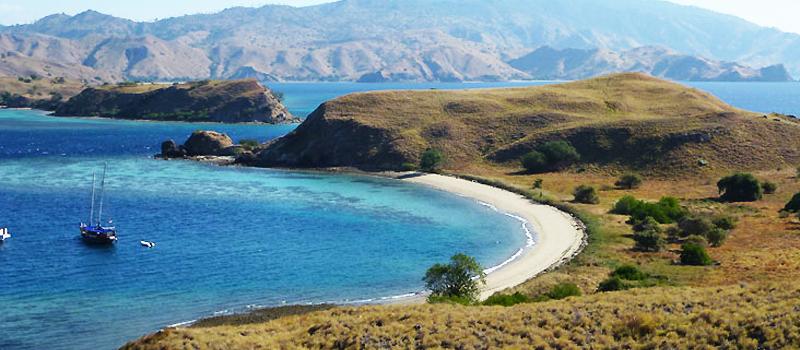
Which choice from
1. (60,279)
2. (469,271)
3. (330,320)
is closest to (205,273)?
(60,279)

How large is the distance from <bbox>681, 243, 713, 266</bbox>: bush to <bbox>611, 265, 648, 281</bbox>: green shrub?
638cm

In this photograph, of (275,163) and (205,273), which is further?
(275,163)

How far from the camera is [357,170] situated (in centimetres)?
Result: 13100

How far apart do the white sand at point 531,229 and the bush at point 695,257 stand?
9492mm

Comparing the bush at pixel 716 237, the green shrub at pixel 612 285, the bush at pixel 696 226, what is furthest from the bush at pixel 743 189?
the green shrub at pixel 612 285

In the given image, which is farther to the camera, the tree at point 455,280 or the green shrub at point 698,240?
the green shrub at point 698,240

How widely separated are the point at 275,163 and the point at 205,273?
7693cm

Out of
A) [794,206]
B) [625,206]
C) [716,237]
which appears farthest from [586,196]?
[716,237]

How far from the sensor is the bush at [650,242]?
6931 cm

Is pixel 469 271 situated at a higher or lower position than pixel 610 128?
lower

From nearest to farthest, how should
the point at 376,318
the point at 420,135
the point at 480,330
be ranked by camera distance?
1. the point at 480,330
2. the point at 376,318
3. the point at 420,135

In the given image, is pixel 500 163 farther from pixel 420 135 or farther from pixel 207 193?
pixel 207 193

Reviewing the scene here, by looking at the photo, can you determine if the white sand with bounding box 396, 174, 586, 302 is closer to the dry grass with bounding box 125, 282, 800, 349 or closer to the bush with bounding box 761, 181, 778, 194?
the dry grass with bounding box 125, 282, 800, 349

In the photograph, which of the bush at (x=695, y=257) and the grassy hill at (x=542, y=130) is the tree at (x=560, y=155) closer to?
the grassy hill at (x=542, y=130)
